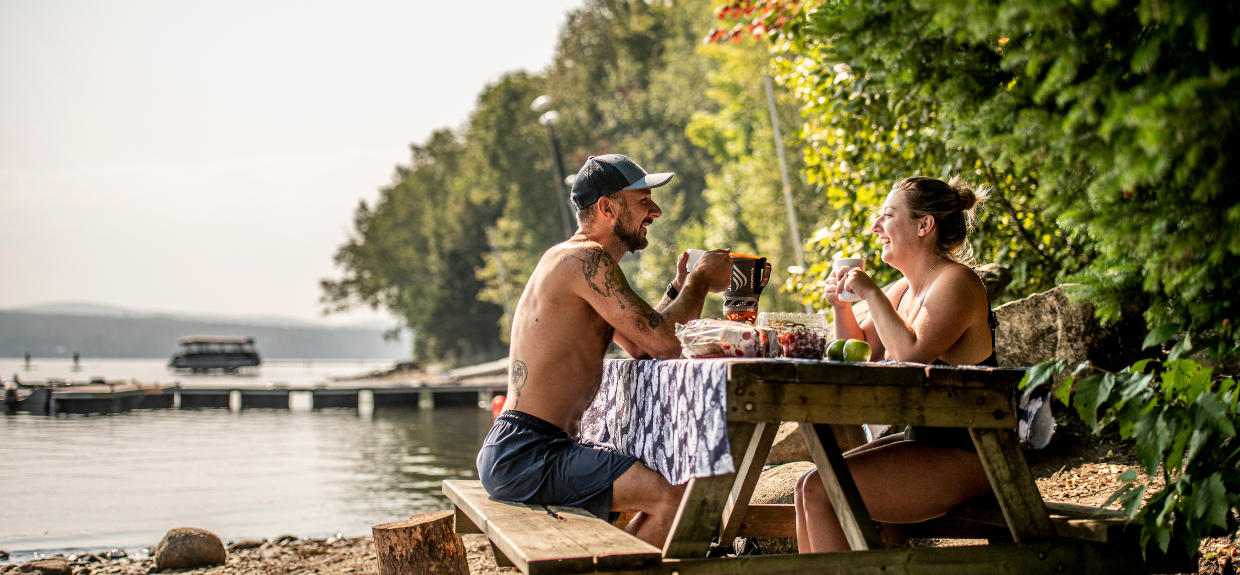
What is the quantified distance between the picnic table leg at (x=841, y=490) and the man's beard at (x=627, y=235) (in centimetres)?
116

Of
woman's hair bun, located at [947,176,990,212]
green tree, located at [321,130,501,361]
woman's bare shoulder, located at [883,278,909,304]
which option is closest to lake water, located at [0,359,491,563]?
woman's bare shoulder, located at [883,278,909,304]

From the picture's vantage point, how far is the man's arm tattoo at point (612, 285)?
321cm

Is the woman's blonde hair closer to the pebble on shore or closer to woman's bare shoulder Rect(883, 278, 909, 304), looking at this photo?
woman's bare shoulder Rect(883, 278, 909, 304)

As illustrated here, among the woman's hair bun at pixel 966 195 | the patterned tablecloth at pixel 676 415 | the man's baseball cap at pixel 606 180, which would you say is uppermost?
the man's baseball cap at pixel 606 180

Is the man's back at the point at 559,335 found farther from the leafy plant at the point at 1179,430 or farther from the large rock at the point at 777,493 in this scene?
the large rock at the point at 777,493

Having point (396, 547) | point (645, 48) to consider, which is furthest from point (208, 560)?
point (645, 48)

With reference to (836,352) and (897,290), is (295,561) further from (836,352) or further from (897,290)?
(836,352)

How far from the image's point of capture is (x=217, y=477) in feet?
47.0

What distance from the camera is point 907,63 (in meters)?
2.73

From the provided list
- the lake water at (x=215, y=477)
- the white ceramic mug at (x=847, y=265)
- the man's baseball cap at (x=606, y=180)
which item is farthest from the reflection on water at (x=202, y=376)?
the white ceramic mug at (x=847, y=265)

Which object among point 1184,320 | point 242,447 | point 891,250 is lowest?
point 242,447

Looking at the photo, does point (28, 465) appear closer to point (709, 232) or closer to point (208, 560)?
point (208, 560)

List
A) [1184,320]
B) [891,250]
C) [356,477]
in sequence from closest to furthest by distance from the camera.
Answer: [1184,320]
[891,250]
[356,477]

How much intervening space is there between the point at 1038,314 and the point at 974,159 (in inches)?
44.7
